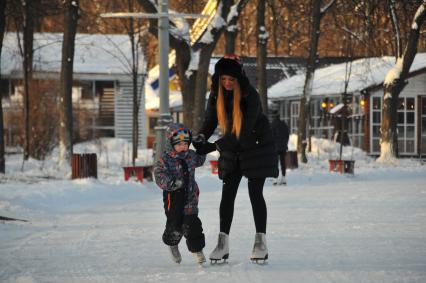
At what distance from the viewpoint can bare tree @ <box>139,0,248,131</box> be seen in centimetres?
2361

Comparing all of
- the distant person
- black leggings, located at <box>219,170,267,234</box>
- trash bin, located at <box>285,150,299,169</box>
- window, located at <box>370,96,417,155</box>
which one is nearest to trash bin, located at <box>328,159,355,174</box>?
trash bin, located at <box>285,150,299,169</box>

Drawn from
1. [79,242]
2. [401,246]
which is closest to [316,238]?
[401,246]

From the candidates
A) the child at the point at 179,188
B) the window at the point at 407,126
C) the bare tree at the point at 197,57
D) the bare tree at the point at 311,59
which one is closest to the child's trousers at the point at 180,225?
the child at the point at 179,188

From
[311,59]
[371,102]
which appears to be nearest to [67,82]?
[311,59]

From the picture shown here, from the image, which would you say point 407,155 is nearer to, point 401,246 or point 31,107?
point 31,107

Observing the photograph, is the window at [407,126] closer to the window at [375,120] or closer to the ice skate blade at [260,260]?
the window at [375,120]

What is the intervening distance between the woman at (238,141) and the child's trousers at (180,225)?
0.20 meters

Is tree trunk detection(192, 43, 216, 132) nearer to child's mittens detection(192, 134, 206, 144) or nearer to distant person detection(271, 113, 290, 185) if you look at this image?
distant person detection(271, 113, 290, 185)

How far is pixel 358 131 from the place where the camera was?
4141cm

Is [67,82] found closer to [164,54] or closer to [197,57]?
[197,57]

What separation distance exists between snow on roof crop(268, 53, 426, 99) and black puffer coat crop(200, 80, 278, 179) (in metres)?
27.4

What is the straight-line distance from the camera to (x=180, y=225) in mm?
7047

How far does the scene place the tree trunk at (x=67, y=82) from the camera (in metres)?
22.2

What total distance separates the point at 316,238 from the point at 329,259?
5.28ft
